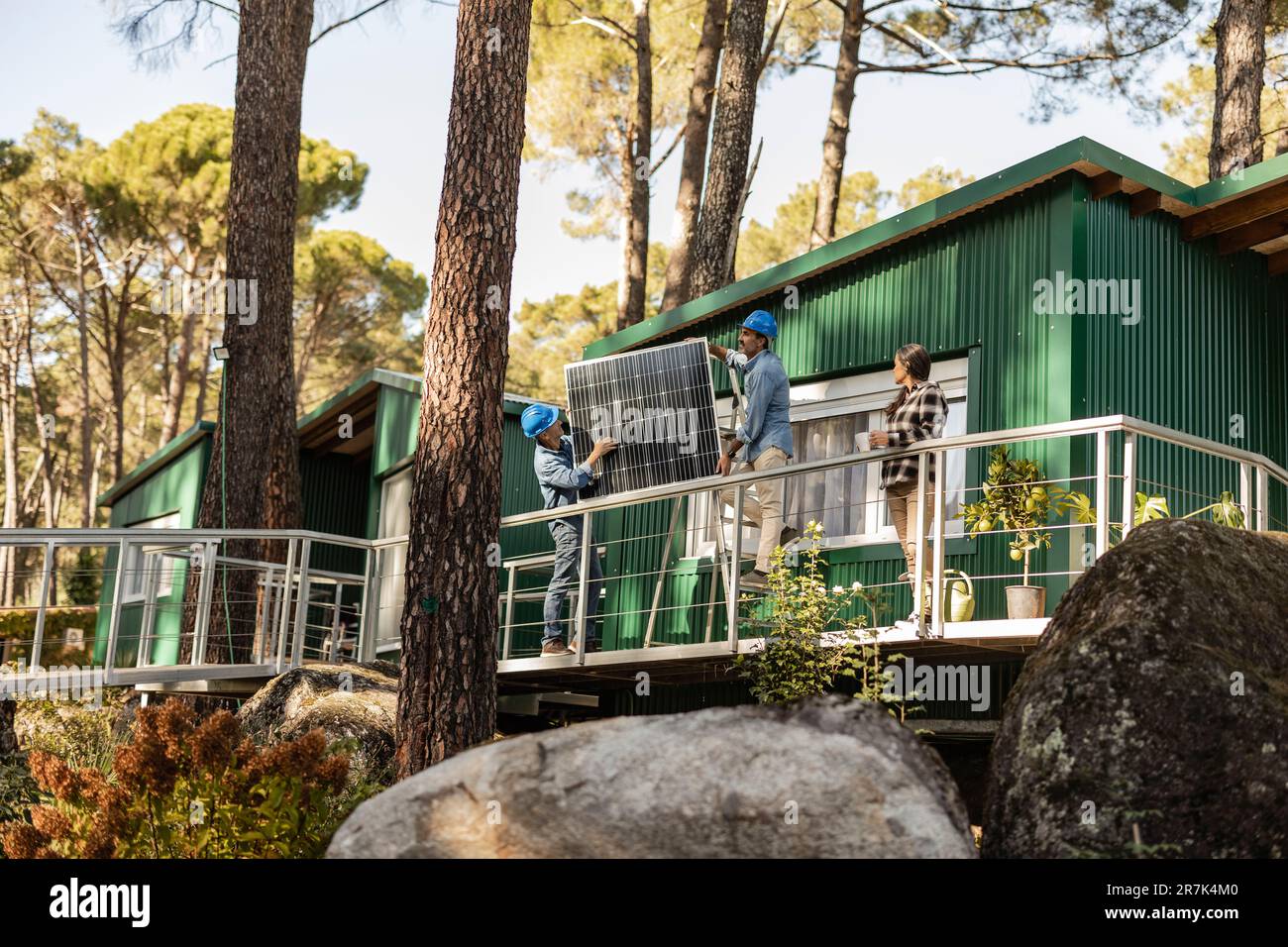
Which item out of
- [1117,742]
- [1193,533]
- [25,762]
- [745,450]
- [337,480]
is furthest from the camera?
[337,480]

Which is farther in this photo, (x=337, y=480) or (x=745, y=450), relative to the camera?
(x=337, y=480)

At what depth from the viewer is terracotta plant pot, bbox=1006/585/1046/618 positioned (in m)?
8.49

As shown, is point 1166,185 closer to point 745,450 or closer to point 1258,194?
point 1258,194

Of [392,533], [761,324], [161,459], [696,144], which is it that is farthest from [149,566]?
[761,324]

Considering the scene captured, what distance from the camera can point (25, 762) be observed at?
8.93 metres

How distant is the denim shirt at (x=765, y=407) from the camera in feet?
31.7

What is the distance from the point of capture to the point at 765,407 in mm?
9734

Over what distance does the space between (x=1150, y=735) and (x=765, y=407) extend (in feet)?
16.0

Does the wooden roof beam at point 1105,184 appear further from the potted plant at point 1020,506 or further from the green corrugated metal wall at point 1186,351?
the potted plant at point 1020,506

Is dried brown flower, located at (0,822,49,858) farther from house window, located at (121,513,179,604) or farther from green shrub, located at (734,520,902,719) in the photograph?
house window, located at (121,513,179,604)

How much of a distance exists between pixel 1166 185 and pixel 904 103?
68.6ft

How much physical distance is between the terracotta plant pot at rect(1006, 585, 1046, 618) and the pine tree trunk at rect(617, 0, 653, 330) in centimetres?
1214

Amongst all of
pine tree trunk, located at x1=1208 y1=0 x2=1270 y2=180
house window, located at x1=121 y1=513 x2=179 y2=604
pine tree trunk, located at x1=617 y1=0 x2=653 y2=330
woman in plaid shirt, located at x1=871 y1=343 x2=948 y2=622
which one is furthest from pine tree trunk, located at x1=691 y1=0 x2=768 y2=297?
house window, located at x1=121 y1=513 x2=179 y2=604
